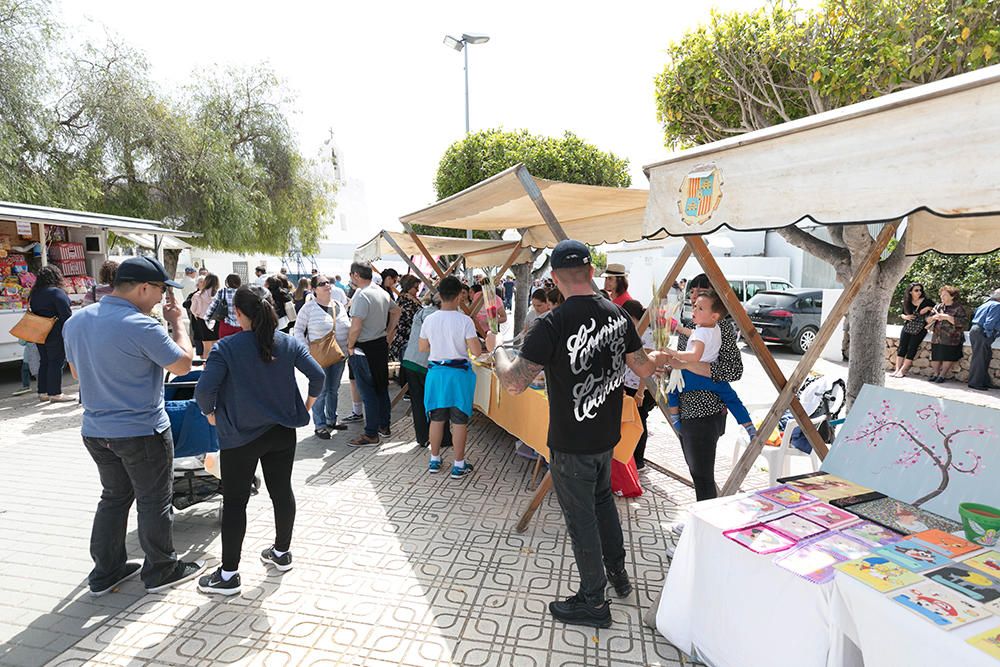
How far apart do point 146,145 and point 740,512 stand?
18766mm

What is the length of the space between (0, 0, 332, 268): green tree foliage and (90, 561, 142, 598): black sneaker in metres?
12.9

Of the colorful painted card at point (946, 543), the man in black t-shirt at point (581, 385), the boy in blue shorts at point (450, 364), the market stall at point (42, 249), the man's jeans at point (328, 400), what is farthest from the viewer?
the market stall at point (42, 249)

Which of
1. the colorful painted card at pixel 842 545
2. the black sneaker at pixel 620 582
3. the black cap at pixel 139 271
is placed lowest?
the black sneaker at pixel 620 582

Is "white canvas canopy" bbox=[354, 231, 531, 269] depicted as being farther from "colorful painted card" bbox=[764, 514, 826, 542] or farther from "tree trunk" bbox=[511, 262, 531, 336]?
"colorful painted card" bbox=[764, 514, 826, 542]

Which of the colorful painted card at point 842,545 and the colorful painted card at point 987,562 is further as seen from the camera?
the colorful painted card at point 842,545

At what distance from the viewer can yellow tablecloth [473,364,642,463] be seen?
13.3 feet

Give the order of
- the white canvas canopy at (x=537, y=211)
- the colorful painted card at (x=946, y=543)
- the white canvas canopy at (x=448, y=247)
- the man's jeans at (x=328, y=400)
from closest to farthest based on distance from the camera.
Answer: the colorful painted card at (x=946, y=543), the white canvas canopy at (x=537, y=211), the man's jeans at (x=328, y=400), the white canvas canopy at (x=448, y=247)

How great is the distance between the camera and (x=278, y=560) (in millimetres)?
3553

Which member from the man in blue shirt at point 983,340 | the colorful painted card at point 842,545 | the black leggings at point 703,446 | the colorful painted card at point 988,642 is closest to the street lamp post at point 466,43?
the man in blue shirt at point 983,340

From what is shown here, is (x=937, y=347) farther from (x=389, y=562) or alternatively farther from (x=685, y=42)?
(x=389, y=562)

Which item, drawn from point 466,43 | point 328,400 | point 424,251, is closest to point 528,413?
point 328,400

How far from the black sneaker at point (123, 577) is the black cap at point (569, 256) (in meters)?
3.22

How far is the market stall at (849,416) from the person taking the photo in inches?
67.4

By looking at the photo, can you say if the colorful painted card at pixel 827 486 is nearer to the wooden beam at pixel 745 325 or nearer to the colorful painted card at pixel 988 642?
the wooden beam at pixel 745 325
